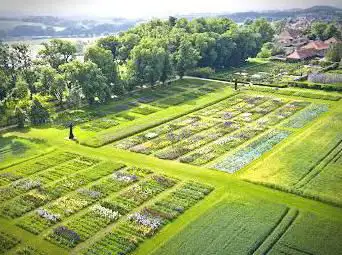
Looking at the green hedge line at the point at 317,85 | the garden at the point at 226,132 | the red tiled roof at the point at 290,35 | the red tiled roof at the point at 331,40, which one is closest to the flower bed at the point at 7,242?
the garden at the point at 226,132

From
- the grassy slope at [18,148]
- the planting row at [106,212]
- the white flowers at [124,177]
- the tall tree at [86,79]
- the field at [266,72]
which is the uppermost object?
the tall tree at [86,79]

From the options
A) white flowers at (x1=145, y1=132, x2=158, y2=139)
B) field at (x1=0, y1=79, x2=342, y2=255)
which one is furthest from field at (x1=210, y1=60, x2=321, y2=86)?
white flowers at (x1=145, y1=132, x2=158, y2=139)

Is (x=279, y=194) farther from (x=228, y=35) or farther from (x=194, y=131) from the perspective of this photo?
(x=228, y=35)

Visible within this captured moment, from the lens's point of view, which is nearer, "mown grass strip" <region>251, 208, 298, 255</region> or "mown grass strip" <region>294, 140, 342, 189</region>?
"mown grass strip" <region>251, 208, 298, 255</region>

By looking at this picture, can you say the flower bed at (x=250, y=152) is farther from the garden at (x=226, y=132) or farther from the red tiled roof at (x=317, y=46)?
the red tiled roof at (x=317, y=46)

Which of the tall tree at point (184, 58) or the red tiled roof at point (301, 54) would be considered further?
the red tiled roof at point (301, 54)

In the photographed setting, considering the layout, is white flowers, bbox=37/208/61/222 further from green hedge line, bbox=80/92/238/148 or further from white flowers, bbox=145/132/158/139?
white flowers, bbox=145/132/158/139
